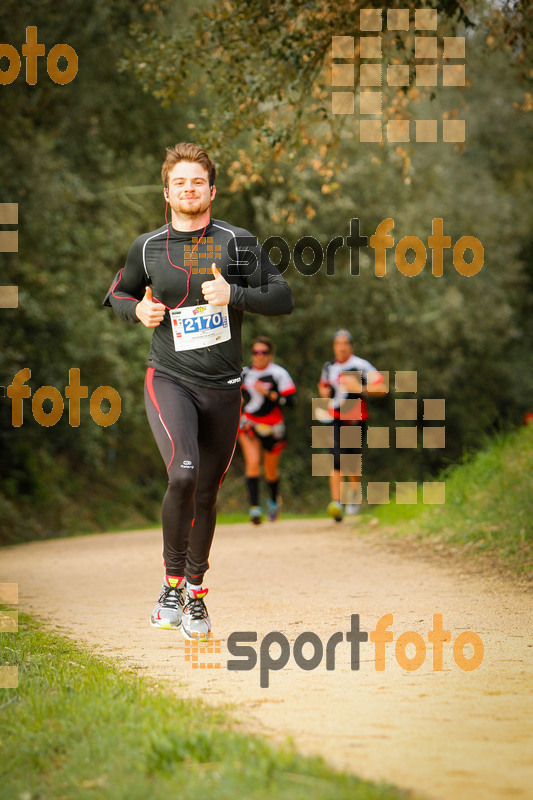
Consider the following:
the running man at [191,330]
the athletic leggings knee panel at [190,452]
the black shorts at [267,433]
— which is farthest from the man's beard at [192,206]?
the black shorts at [267,433]

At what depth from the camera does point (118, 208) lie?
21.1 meters

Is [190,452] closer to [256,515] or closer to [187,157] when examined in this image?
[187,157]

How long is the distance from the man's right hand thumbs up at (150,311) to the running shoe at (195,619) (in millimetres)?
1551

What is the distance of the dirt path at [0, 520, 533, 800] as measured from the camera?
324cm

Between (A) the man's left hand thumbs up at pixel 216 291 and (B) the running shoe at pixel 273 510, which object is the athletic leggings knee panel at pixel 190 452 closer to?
(A) the man's left hand thumbs up at pixel 216 291

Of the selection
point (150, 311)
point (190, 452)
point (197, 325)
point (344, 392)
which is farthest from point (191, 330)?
point (344, 392)

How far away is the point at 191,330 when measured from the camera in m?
5.38

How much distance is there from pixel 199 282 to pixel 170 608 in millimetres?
1791

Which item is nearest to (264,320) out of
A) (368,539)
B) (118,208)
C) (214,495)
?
(118,208)

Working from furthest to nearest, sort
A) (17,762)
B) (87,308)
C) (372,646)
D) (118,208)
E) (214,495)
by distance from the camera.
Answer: (118,208), (87,308), (214,495), (372,646), (17,762)

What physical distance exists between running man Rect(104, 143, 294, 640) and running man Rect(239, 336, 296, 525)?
21.6 feet

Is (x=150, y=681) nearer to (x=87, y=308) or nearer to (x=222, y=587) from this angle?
(x=222, y=587)

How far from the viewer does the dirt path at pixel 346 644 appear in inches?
128

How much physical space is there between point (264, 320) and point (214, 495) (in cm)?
1859
